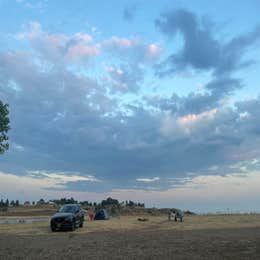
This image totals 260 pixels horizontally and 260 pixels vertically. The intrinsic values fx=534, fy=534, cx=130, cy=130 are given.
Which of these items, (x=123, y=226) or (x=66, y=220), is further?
(x=123, y=226)

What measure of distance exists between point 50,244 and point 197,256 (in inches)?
369

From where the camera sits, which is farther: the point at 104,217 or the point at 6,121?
the point at 104,217

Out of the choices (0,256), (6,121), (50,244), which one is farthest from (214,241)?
(6,121)

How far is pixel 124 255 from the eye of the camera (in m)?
21.0

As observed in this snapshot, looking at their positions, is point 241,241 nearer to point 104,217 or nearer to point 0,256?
point 0,256

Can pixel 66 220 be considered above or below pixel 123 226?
below

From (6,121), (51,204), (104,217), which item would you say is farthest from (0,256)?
(51,204)

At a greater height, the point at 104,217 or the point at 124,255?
the point at 104,217

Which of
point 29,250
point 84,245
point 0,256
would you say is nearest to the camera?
point 0,256

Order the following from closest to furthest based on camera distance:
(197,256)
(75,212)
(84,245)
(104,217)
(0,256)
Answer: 1. (197,256)
2. (0,256)
3. (84,245)
4. (75,212)
5. (104,217)

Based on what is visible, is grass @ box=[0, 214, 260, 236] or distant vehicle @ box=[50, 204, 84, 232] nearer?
grass @ box=[0, 214, 260, 236]

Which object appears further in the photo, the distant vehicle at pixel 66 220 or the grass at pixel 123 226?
the distant vehicle at pixel 66 220

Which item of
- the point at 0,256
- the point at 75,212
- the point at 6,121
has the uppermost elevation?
the point at 6,121

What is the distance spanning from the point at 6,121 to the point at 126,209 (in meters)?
57.1
